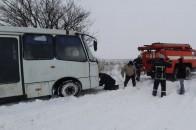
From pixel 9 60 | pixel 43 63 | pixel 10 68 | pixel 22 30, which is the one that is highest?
pixel 22 30

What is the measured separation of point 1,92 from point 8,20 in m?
10.9

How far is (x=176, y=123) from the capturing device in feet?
20.7

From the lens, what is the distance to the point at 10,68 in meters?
8.84

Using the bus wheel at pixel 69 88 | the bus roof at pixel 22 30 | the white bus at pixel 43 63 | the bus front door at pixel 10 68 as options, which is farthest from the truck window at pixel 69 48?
the bus front door at pixel 10 68

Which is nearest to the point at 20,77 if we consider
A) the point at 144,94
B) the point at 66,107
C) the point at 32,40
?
the point at 32,40

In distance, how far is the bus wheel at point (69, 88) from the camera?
975cm

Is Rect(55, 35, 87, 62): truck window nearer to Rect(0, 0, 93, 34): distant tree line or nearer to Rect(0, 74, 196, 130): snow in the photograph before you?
Rect(0, 74, 196, 130): snow

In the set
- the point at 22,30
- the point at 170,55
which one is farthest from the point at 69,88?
the point at 170,55

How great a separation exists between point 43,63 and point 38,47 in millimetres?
670

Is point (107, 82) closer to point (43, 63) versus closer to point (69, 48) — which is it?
point (69, 48)

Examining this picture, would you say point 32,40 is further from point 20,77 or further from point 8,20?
point 8,20

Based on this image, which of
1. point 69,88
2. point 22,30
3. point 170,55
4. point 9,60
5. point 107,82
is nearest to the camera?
point 9,60

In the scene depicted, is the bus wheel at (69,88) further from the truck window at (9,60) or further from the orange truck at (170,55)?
the orange truck at (170,55)

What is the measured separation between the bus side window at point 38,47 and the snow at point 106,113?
183 cm
